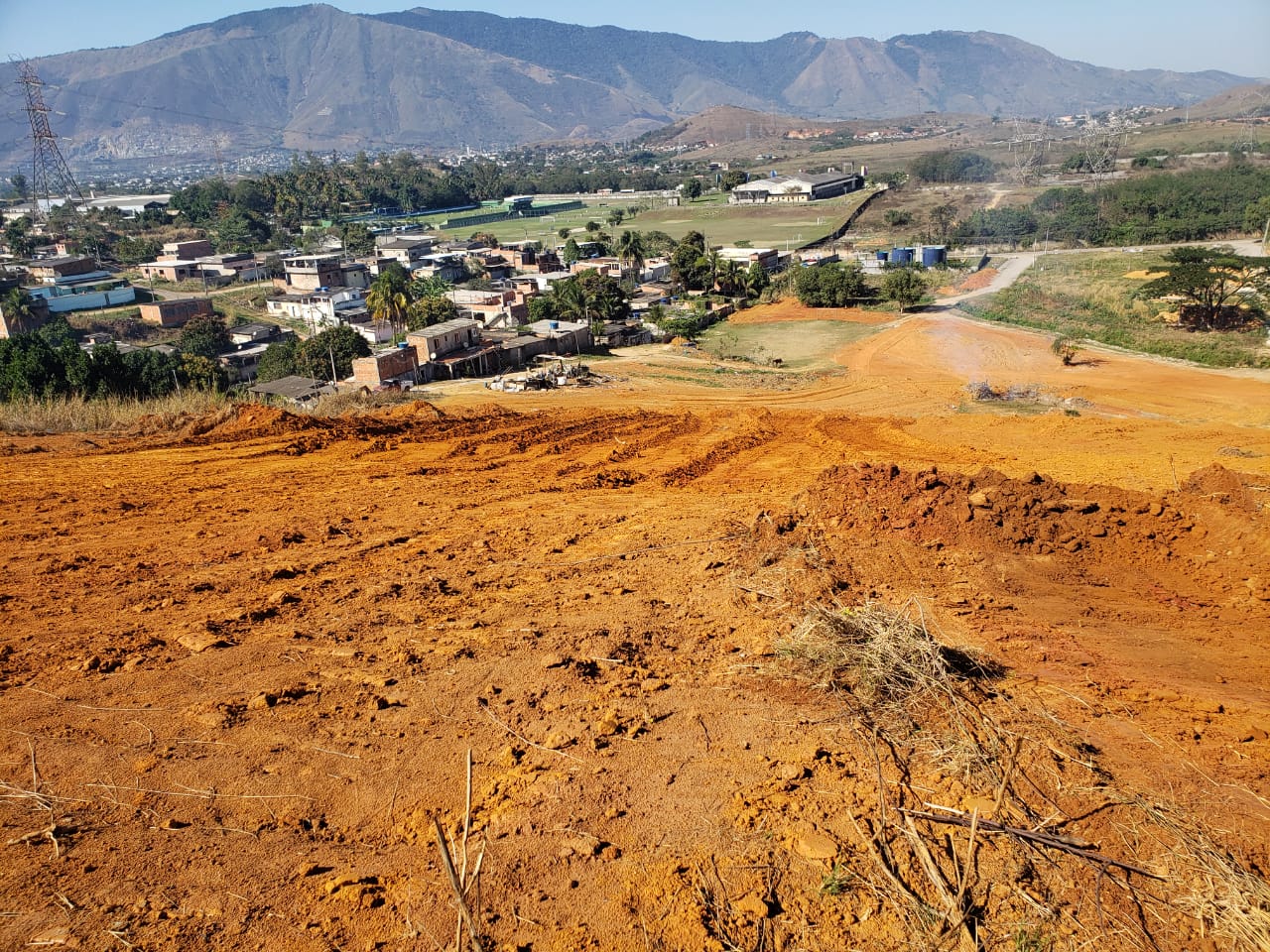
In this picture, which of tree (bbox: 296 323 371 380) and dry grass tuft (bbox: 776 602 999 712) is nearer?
dry grass tuft (bbox: 776 602 999 712)

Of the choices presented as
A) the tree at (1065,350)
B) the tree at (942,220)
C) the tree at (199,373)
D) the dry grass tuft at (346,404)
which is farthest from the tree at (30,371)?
the tree at (942,220)

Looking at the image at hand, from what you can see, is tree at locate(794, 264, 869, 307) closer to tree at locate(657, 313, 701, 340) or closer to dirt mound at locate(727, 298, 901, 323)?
dirt mound at locate(727, 298, 901, 323)

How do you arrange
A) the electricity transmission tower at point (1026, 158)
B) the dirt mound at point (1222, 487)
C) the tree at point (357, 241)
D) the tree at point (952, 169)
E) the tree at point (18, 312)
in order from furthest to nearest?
1. the tree at point (952, 169)
2. the electricity transmission tower at point (1026, 158)
3. the tree at point (357, 241)
4. the tree at point (18, 312)
5. the dirt mound at point (1222, 487)

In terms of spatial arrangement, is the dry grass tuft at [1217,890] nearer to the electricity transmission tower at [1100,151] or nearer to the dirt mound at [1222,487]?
the dirt mound at [1222,487]

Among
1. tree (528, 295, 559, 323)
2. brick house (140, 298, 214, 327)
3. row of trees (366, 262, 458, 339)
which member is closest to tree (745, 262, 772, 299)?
tree (528, 295, 559, 323)

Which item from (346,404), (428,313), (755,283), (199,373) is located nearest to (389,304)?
(428,313)
